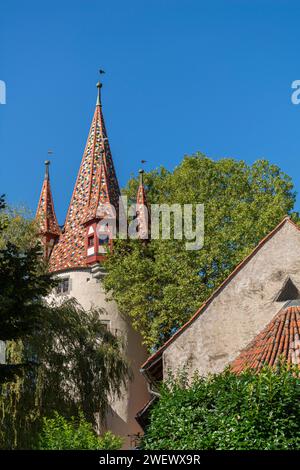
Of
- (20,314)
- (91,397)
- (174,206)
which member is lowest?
(91,397)

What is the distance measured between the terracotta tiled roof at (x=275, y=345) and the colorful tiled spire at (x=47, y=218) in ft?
81.0

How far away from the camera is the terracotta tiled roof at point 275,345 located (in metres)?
16.0

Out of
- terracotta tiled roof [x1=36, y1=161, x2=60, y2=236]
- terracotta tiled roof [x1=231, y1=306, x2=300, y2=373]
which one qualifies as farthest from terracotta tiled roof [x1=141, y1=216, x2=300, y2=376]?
terracotta tiled roof [x1=36, y1=161, x2=60, y2=236]

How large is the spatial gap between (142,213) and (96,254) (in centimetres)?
314

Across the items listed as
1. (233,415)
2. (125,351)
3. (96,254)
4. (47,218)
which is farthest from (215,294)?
(47,218)

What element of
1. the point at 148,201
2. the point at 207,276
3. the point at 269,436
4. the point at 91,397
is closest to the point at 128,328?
the point at 207,276

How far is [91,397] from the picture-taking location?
28.1m

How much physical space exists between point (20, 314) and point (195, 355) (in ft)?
13.3

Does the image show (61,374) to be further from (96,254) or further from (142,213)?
(142,213)

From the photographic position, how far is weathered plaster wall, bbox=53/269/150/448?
35688mm

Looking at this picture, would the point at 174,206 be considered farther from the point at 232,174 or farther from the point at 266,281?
the point at 266,281

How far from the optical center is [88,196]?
42438mm

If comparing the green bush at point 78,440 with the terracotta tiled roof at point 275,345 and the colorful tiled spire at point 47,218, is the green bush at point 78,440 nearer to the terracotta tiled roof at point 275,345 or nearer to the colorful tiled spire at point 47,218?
the terracotta tiled roof at point 275,345

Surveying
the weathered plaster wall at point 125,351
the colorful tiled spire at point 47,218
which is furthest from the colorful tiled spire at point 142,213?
the colorful tiled spire at point 47,218
